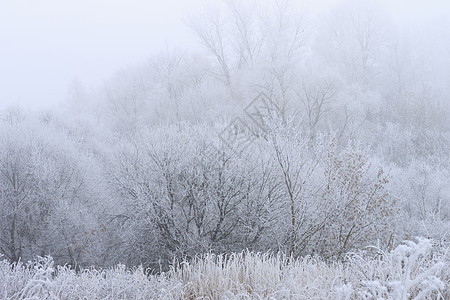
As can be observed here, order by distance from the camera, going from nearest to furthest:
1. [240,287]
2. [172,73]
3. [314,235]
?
[240,287], [314,235], [172,73]

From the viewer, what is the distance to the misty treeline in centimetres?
1005

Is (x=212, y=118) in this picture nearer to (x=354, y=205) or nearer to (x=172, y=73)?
(x=172, y=73)

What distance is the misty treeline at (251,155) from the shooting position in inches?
396

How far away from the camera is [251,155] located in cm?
1191

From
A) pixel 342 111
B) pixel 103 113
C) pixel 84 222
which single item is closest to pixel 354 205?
pixel 84 222

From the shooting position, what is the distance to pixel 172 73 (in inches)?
1341

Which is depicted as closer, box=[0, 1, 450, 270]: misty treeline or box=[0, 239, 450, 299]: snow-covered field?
box=[0, 239, 450, 299]: snow-covered field

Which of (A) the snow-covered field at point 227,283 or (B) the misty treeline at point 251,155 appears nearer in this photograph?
(A) the snow-covered field at point 227,283

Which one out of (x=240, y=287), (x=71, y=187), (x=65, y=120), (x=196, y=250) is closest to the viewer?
(x=240, y=287)

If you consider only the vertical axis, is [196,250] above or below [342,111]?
below

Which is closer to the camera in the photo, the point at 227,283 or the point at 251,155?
the point at 227,283

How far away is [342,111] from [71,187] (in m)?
19.4

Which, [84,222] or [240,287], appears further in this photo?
[84,222]

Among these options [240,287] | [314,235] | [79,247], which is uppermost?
[240,287]
